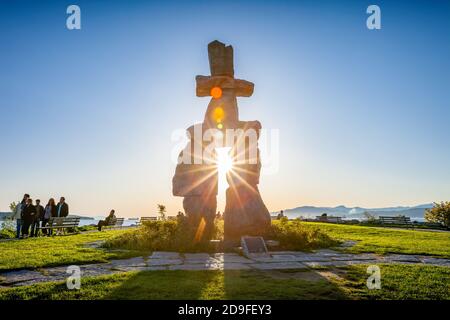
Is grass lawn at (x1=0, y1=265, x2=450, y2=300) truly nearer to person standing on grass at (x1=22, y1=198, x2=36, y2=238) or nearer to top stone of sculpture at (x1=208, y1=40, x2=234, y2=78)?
top stone of sculpture at (x1=208, y1=40, x2=234, y2=78)

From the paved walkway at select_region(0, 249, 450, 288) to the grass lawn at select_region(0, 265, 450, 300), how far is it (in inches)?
23.8

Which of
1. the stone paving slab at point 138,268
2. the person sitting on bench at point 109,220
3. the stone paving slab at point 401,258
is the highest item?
the stone paving slab at point 138,268

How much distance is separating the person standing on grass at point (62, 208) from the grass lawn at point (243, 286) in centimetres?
1465

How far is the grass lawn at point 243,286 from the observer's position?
436 centimetres

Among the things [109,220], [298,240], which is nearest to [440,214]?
[298,240]

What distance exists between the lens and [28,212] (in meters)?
15.3

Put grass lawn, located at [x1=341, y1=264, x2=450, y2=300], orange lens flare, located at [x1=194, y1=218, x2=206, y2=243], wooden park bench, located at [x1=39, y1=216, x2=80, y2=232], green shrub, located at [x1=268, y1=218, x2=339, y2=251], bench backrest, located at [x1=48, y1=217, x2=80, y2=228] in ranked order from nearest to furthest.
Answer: grass lawn, located at [x1=341, y1=264, x2=450, y2=300] → green shrub, located at [x1=268, y1=218, x2=339, y2=251] → orange lens flare, located at [x1=194, y1=218, x2=206, y2=243] → wooden park bench, located at [x1=39, y1=216, x2=80, y2=232] → bench backrest, located at [x1=48, y1=217, x2=80, y2=228]

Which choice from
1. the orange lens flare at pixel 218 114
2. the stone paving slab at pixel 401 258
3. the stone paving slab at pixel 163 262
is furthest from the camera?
the orange lens flare at pixel 218 114

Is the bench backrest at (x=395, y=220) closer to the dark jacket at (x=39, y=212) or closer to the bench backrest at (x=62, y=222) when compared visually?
the bench backrest at (x=62, y=222)

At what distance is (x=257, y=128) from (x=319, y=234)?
4515mm

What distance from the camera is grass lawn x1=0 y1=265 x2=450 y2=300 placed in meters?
4.36

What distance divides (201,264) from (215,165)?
17.0 ft

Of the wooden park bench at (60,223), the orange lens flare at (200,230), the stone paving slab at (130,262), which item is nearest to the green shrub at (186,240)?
the orange lens flare at (200,230)

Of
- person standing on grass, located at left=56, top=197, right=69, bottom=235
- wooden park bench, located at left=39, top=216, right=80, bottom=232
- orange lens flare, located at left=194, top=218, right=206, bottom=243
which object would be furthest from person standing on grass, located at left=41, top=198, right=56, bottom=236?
orange lens flare, located at left=194, top=218, right=206, bottom=243
